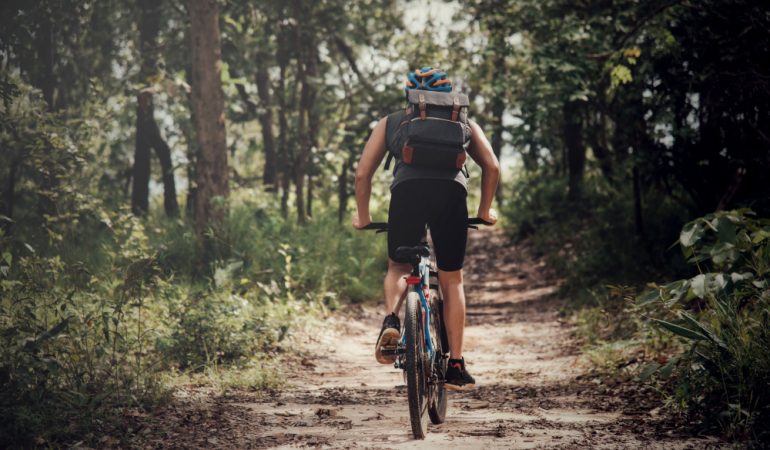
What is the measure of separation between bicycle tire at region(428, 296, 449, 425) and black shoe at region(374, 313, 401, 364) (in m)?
0.32

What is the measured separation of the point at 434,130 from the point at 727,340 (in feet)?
7.68

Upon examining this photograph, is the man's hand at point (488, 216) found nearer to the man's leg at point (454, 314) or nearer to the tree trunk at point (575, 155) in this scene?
the man's leg at point (454, 314)

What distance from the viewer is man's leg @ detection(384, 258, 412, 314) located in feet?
17.0

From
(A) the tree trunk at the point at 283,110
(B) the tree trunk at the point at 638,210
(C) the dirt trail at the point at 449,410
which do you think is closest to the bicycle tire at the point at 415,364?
(C) the dirt trail at the point at 449,410

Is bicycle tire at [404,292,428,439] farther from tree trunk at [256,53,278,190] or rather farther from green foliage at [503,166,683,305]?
tree trunk at [256,53,278,190]

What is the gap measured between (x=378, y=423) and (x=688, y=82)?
6.76m

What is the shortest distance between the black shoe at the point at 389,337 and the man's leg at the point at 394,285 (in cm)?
12

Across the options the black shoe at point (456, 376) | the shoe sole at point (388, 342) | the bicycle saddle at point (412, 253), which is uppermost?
the bicycle saddle at point (412, 253)

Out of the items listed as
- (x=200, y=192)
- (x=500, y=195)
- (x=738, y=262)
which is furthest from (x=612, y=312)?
(x=500, y=195)

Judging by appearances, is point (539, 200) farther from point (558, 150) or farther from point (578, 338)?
point (578, 338)

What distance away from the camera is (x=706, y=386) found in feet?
16.7

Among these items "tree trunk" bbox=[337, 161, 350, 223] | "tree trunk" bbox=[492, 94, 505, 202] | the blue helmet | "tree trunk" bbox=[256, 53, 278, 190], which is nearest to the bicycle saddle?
the blue helmet

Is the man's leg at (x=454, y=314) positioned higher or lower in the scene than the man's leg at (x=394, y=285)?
lower

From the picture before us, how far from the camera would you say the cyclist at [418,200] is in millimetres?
4973
